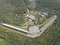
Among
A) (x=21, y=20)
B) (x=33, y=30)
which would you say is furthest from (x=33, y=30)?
(x=21, y=20)

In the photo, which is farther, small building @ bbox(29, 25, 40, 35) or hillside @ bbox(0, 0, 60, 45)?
small building @ bbox(29, 25, 40, 35)

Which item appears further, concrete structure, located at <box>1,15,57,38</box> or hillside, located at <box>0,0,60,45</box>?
concrete structure, located at <box>1,15,57,38</box>

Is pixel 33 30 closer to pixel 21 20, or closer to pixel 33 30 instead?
pixel 33 30

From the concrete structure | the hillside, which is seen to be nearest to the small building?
the concrete structure

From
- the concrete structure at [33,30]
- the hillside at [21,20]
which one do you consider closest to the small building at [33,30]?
the concrete structure at [33,30]

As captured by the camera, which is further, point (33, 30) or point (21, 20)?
point (21, 20)

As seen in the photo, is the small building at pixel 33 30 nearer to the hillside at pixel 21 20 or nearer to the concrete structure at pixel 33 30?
the concrete structure at pixel 33 30

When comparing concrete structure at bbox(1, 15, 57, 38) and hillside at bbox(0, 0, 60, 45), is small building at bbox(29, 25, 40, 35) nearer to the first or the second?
concrete structure at bbox(1, 15, 57, 38)

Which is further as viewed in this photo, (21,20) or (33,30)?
(21,20)
